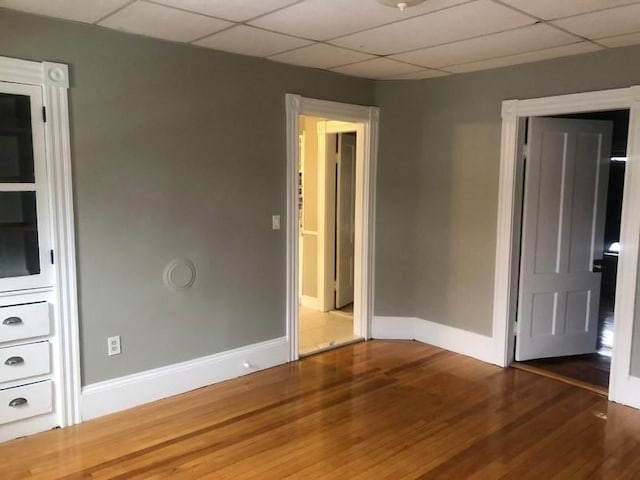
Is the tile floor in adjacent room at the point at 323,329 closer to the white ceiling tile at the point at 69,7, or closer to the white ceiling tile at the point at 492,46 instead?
the white ceiling tile at the point at 492,46

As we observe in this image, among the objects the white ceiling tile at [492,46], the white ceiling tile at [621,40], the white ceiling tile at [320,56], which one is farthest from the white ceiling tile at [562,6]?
the white ceiling tile at [320,56]

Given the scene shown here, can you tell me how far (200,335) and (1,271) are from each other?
1.34m

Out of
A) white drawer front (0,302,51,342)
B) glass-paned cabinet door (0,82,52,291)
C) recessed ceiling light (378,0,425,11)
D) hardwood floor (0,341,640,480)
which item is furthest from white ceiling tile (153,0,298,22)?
hardwood floor (0,341,640,480)

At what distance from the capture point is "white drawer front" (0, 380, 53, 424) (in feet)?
9.61

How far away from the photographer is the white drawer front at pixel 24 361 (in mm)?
2916

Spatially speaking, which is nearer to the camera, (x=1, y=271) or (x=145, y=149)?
(x=1, y=271)

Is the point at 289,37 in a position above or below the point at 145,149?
above

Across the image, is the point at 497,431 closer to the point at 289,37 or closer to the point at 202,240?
the point at 202,240

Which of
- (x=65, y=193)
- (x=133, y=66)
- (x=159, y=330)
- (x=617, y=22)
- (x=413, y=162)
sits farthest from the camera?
(x=413, y=162)

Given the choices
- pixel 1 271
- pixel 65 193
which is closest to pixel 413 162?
pixel 65 193

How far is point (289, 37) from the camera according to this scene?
126 inches

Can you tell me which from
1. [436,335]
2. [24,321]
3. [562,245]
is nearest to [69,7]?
[24,321]

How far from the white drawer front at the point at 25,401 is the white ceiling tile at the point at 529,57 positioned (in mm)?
3599

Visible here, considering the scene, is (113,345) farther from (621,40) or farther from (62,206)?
(621,40)
